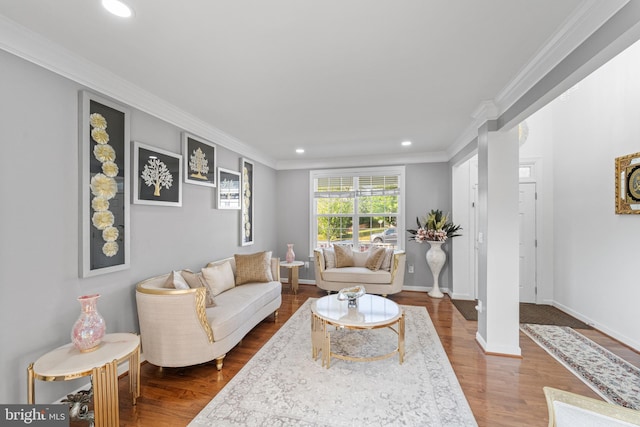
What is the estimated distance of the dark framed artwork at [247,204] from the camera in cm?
427

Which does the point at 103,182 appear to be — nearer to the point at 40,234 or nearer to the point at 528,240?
the point at 40,234

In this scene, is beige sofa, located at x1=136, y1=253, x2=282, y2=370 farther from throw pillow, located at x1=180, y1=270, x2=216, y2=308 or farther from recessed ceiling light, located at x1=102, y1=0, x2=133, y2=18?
recessed ceiling light, located at x1=102, y1=0, x2=133, y2=18

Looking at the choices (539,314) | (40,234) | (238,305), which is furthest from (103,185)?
(539,314)

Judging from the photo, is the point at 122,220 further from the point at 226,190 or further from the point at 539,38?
the point at 539,38

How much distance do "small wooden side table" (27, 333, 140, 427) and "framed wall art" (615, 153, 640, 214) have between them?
4.85 metres

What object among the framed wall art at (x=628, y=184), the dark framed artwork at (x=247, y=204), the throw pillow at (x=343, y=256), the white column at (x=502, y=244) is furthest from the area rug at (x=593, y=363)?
the dark framed artwork at (x=247, y=204)

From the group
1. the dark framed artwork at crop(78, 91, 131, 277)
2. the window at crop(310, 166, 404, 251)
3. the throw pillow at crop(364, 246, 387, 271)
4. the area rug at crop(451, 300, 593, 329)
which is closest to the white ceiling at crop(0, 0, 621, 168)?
the dark framed artwork at crop(78, 91, 131, 277)

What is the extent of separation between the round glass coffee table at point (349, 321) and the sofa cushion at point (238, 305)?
708 mm

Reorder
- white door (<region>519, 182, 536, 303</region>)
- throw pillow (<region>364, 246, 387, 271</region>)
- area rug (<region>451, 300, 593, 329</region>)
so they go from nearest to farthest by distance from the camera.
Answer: area rug (<region>451, 300, 593, 329</region>) < white door (<region>519, 182, 536, 303</region>) < throw pillow (<region>364, 246, 387, 271</region>)

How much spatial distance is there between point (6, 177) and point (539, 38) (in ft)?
11.5

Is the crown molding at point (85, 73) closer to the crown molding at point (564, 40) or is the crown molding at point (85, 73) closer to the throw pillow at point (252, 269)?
the throw pillow at point (252, 269)

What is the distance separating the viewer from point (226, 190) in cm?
386

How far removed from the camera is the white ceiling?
146 centimetres

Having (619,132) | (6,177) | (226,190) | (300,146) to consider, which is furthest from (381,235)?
(6,177)
